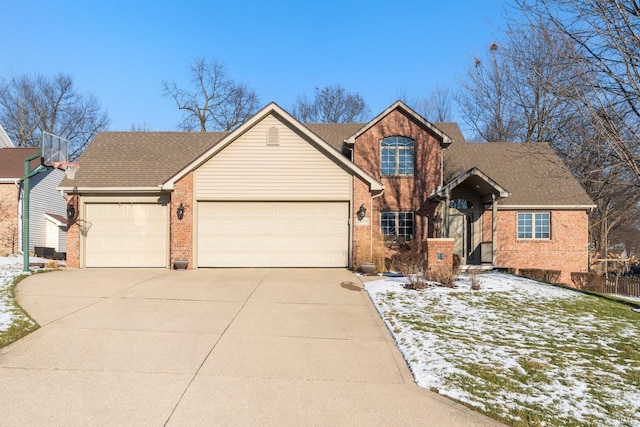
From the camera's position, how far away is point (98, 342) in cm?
614

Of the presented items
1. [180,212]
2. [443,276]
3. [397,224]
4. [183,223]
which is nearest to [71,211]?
[180,212]

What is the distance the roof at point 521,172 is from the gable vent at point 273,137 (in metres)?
8.17

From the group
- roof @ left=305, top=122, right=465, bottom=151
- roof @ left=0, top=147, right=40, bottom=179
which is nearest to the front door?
roof @ left=305, top=122, right=465, bottom=151

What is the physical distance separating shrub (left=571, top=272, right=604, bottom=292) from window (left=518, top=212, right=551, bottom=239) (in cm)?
207

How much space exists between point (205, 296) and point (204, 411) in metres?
5.75

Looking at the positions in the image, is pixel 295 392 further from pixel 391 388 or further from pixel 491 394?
pixel 491 394

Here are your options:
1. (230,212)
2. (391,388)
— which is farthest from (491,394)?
(230,212)

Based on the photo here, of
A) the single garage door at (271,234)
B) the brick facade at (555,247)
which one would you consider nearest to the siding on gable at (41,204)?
the single garage door at (271,234)

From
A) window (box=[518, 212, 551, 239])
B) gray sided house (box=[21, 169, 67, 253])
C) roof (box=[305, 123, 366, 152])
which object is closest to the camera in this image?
window (box=[518, 212, 551, 239])

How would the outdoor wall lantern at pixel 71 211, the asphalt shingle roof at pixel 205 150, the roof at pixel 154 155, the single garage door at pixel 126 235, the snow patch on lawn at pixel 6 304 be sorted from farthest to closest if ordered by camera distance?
the asphalt shingle roof at pixel 205 150 → the outdoor wall lantern at pixel 71 211 → the single garage door at pixel 126 235 → the roof at pixel 154 155 → the snow patch on lawn at pixel 6 304

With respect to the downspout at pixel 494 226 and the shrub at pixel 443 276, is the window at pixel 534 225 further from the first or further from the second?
the shrub at pixel 443 276

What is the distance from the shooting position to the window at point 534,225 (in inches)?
710

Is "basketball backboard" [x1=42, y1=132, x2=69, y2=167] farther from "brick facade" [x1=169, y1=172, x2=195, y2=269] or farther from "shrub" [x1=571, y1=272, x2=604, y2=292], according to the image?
"shrub" [x1=571, y1=272, x2=604, y2=292]

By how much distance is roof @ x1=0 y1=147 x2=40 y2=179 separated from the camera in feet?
68.7
